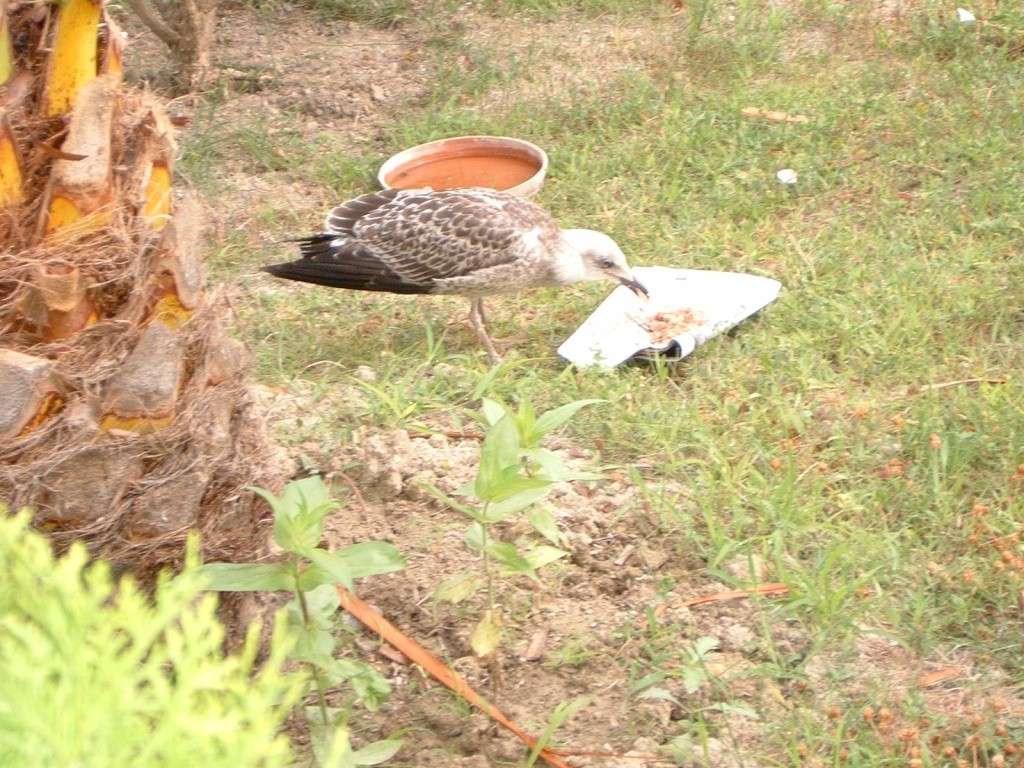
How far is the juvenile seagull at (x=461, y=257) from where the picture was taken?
5.16 metres

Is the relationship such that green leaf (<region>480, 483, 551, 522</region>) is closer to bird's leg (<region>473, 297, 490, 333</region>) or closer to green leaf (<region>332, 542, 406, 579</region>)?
green leaf (<region>332, 542, 406, 579</region>)

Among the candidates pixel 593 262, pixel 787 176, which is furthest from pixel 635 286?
pixel 787 176

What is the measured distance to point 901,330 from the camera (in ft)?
15.8

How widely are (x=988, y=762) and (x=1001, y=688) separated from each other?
0.31 m

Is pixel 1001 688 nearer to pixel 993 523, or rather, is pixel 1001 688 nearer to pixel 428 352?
pixel 993 523

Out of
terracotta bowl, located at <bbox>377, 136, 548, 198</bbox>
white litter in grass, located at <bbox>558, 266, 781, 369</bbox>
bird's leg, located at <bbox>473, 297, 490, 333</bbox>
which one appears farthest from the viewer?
terracotta bowl, located at <bbox>377, 136, 548, 198</bbox>

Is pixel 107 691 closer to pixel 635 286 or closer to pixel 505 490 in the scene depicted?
pixel 505 490

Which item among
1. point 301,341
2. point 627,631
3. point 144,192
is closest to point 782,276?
point 301,341

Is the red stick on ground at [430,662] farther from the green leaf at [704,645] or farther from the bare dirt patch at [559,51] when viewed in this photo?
the bare dirt patch at [559,51]

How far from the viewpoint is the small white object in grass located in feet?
19.8

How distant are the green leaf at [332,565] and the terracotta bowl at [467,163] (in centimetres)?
377

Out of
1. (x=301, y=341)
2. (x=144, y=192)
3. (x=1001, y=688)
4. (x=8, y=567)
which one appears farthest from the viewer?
(x=301, y=341)

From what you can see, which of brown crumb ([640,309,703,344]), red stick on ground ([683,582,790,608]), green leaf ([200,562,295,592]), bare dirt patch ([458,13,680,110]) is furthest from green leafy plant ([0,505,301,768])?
bare dirt patch ([458,13,680,110])

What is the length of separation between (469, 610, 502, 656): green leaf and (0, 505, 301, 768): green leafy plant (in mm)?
1864
